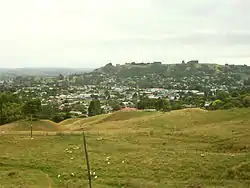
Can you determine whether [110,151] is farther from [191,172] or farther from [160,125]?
[160,125]

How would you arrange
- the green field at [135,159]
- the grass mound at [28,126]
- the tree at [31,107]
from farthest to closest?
the tree at [31,107] < the grass mound at [28,126] < the green field at [135,159]

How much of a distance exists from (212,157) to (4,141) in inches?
950

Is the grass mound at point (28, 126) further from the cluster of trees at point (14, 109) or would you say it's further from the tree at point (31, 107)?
the cluster of trees at point (14, 109)

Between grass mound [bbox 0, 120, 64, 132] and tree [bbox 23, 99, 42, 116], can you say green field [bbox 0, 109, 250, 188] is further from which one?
tree [bbox 23, 99, 42, 116]

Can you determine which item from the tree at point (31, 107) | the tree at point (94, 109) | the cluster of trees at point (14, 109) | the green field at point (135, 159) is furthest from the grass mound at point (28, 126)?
the tree at point (94, 109)

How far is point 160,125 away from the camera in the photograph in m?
50.1

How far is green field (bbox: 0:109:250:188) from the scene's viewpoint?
77.3ft

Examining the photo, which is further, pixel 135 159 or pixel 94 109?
pixel 94 109

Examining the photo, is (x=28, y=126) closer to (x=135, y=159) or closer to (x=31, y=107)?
(x=31, y=107)

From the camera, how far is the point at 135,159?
2939 cm

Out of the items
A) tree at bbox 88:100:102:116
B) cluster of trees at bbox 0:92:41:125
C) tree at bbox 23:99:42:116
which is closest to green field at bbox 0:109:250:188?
tree at bbox 23:99:42:116

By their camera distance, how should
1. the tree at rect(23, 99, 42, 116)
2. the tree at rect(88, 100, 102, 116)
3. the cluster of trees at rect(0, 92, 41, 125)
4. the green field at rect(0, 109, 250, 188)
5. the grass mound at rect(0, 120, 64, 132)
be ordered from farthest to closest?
the tree at rect(88, 100, 102, 116) → the cluster of trees at rect(0, 92, 41, 125) → the tree at rect(23, 99, 42, 116) → the grass mound at rect(0, 120, 64, 132) → the green field at rect(0, 109, 250, 188)

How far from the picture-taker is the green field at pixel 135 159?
77.3ft

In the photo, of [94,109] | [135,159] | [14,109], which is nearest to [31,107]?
[14,109]
